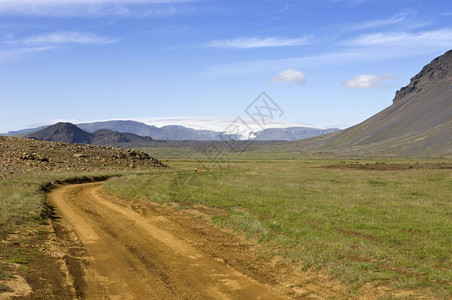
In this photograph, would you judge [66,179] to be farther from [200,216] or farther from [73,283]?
[73,283]

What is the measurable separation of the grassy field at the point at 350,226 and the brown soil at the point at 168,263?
3.31 ft

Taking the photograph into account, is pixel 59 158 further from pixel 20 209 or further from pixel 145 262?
pixel 145 262

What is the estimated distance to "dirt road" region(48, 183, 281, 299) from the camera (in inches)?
456

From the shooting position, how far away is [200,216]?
2288 cm

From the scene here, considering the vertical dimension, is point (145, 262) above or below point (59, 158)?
below

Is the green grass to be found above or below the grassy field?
above

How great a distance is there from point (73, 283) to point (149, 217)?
438 inches

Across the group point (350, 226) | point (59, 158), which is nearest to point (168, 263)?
point (350, 226)

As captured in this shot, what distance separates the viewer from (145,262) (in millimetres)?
14172

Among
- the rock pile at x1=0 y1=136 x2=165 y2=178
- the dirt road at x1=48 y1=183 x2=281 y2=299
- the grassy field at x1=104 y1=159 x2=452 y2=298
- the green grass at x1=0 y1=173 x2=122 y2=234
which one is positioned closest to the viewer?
the dirt road at x1=48 y1=183 x2=281 y2=299

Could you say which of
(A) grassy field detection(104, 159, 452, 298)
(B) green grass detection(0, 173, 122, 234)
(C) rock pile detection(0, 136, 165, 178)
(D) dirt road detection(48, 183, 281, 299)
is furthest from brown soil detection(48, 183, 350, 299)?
(C) rock pile detection(0, 136, 165, 178)

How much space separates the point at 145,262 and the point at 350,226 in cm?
1029

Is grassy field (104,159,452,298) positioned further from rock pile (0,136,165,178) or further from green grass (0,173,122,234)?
rock pile (0,136,165,178)

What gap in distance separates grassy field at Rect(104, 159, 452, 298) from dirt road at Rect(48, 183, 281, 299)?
2333 mm
